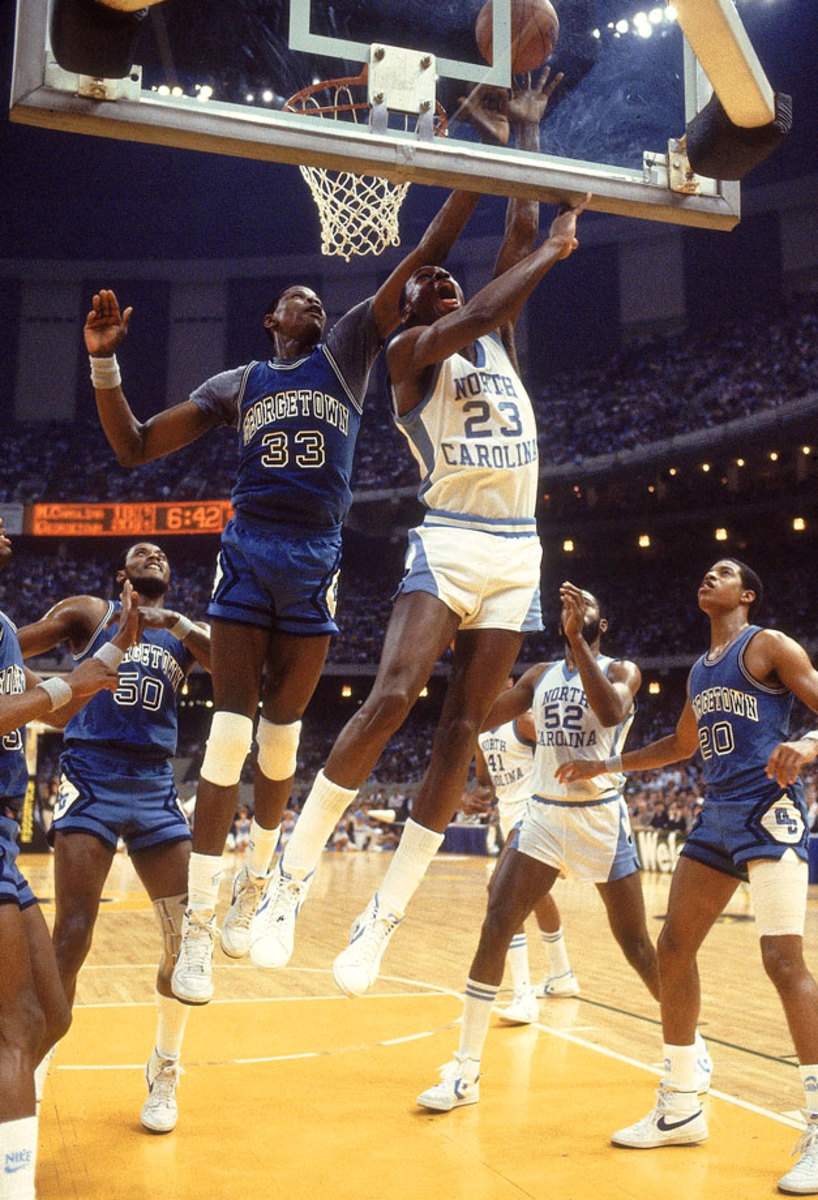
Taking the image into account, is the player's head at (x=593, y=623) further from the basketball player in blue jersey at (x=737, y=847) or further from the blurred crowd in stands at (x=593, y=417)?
the blurred crowd in stands at (x=593, y=417)

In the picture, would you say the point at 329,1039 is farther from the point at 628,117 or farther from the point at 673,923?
the point at 628,117

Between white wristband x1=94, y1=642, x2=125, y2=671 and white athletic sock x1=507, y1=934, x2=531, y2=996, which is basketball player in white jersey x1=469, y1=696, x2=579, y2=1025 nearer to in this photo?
white athletic sock x1=507, y1=934, x2=531, y2=996

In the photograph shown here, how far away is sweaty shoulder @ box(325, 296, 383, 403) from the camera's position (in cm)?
431

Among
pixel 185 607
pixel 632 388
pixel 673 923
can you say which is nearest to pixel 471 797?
pixel 673 923

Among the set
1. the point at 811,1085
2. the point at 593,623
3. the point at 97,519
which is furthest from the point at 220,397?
the point at 97,519

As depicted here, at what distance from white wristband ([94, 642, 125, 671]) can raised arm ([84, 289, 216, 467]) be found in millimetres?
680

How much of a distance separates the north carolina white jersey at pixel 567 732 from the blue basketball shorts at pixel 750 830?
1.65 metres

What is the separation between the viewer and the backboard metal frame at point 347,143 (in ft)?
10.4

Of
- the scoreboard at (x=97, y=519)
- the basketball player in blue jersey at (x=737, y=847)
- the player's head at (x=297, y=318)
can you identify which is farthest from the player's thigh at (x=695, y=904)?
the scoreboard at (x=97, y=519)

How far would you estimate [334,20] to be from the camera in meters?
3.59

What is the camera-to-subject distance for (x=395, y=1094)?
5.43m

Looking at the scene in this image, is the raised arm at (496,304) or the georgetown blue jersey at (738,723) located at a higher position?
the raised arm at (496,304)

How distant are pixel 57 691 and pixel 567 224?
2356mm

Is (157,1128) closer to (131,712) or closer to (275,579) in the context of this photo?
(131,712)
